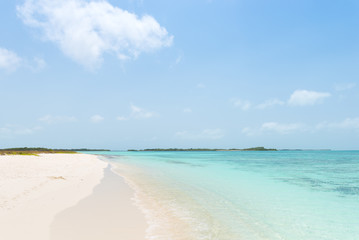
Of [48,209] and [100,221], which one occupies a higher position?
[48,209]

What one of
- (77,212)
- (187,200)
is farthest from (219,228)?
(77,212)


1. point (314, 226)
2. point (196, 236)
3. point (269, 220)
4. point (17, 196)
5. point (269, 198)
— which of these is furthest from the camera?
point (269, 198)

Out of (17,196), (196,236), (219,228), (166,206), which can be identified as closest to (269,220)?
(219,228)

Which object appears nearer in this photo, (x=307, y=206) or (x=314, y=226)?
(x=314, y=226)

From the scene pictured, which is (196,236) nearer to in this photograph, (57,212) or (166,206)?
(166,206)

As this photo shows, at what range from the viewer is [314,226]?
8.88m

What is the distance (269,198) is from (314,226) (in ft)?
16.4

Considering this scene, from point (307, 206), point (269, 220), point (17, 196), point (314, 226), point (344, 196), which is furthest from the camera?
point (344, 196)

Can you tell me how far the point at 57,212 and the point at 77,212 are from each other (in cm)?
74

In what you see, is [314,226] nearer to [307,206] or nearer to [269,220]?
[269,220]

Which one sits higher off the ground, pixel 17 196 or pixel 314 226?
pixel 17 196

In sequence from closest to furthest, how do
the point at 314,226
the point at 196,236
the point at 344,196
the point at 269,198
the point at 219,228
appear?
the point at 196,236 → the point at 219,228 → the point at 314,226 → the point at 269,198 → the point at 344,196

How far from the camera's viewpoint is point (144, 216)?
9258 millimetres

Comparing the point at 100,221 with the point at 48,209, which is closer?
the point at 100,221
